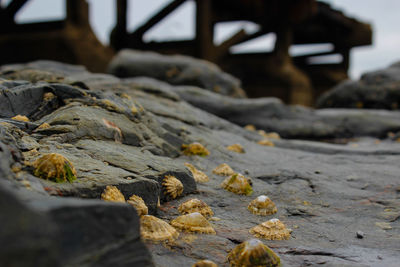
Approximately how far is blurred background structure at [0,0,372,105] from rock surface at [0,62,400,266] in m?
5.00

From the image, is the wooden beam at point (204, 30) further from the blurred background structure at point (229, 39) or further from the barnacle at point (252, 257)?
the barnacle at point (252, 257)

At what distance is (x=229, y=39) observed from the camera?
1074 centimetres

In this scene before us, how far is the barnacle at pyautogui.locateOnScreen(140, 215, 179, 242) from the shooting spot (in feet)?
5.53

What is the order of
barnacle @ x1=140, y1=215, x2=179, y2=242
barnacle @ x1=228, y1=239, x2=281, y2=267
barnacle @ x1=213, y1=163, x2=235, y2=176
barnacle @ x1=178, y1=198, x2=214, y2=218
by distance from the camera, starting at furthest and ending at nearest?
barnacle @ x1=213, y1=163, x2=235, y2=176 < barnacle @ x1=178, y1=198, x2=214, y2=218 < barnacle @ x1=140, y1=215, x2=179, y2=242 < barnacle @ x1=228, y1=239, x2=281, y2=267

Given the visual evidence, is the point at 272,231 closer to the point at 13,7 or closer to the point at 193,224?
the point at 193,224

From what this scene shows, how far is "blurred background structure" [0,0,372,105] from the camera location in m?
8.59

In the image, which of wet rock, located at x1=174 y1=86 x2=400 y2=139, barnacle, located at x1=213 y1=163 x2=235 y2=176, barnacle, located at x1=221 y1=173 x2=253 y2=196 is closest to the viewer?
barnacle, located at x1=221 y1=173 x2=253 y2=196

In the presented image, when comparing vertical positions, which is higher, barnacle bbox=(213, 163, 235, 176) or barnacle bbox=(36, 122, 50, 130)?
barnacle bbox=(36, 122, 50, 130)

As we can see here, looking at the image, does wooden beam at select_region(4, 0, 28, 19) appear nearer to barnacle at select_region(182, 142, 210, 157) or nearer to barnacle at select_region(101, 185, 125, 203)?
barnacle at select_region(182, 142, 210, 157)

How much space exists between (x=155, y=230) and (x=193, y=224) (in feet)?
0.84

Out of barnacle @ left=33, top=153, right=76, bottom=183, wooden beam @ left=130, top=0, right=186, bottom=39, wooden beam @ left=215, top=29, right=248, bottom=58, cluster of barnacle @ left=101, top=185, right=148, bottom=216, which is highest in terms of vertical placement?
wooden beam @ left=130, top=0, right=186, bottom=39

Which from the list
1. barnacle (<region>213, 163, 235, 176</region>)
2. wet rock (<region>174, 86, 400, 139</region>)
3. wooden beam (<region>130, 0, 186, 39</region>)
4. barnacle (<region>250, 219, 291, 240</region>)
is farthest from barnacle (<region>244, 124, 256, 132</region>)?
wooden beam (<region>130, 0, 186, 39</region>)

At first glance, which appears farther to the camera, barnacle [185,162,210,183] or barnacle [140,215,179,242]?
barnacle [185,162,210,183]

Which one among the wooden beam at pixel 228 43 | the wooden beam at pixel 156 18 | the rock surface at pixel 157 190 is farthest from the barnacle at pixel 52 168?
the wooden beam at pixel 156 18
